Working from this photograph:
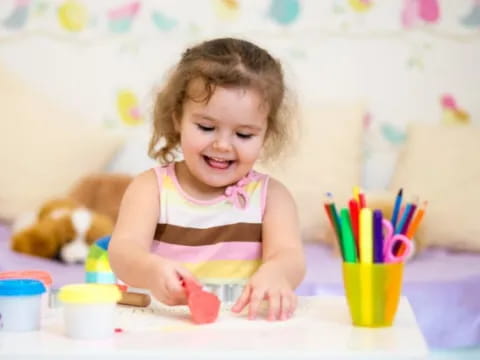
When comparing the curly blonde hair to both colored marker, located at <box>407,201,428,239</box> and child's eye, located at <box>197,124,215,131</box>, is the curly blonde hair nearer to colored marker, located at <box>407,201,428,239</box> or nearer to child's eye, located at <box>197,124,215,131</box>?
child's eye, located at <box>197,124,215,131</box>

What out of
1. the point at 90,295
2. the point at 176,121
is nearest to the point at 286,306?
the point at 90,295

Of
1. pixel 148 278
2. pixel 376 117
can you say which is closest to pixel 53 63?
pixel 376 117

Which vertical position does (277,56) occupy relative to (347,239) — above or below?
above

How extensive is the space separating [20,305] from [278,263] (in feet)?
1.11

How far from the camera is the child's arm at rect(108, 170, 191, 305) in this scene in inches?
41.7

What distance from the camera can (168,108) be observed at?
1368 mm

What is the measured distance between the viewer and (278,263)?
1187mm

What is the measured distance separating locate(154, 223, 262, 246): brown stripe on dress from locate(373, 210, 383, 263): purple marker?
294 mm

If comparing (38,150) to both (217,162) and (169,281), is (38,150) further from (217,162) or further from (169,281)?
(169,281)

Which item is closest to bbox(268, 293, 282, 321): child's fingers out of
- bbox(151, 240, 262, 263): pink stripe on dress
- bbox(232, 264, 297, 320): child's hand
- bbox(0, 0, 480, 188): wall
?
bbox(232, 264, 297, 320): child's hand

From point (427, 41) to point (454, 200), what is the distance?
57 centimetres

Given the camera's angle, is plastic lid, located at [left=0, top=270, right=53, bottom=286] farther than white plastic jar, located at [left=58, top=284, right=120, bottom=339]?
Yes

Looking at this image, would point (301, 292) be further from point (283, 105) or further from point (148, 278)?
point (148, 278)

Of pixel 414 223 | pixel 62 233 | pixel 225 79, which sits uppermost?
pixel 225 79
